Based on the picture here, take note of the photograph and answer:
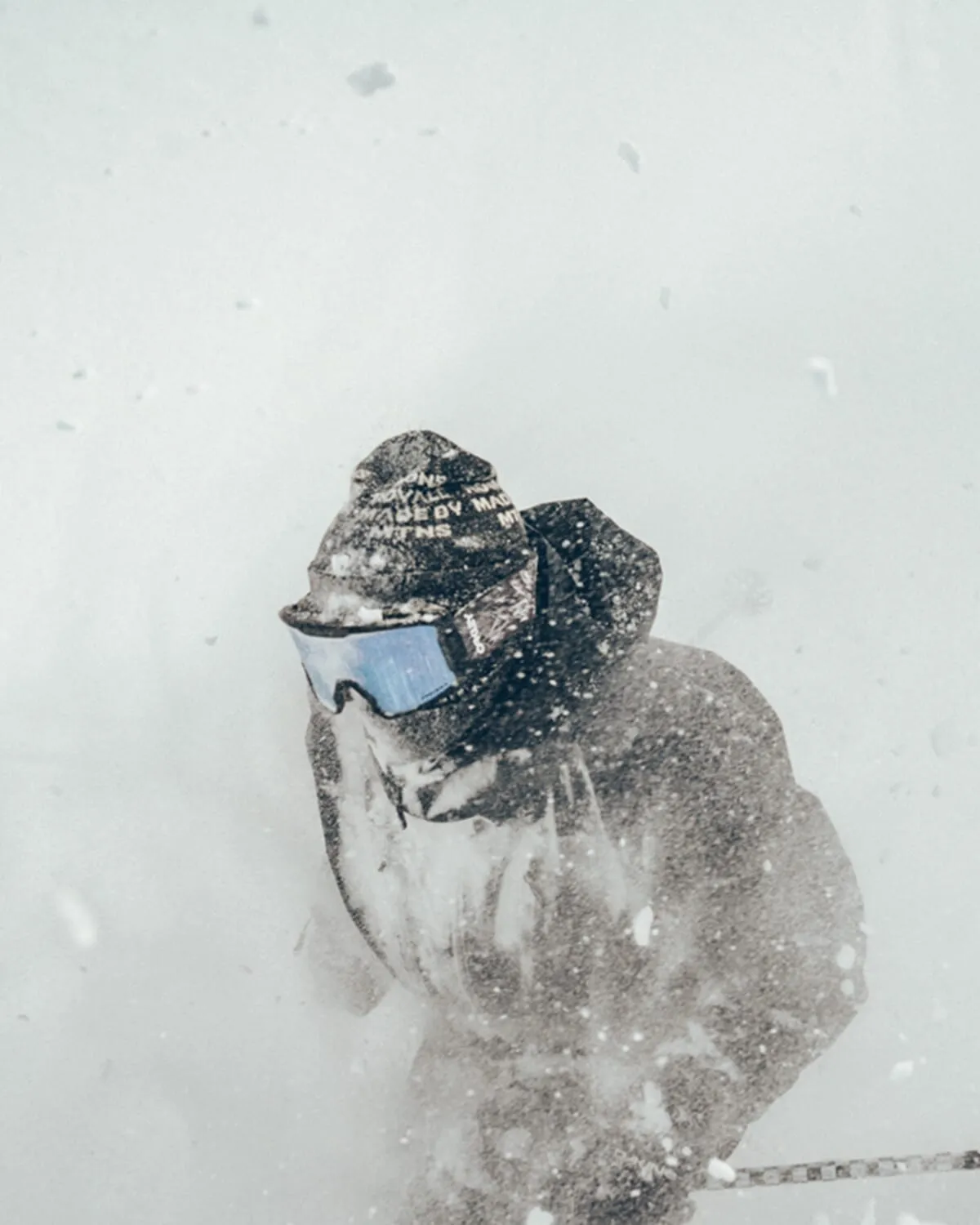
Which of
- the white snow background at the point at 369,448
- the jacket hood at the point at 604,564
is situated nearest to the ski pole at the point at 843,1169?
the white snow background at the point at 369,448

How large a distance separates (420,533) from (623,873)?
1.90 ft

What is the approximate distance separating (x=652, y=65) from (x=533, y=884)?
137cm

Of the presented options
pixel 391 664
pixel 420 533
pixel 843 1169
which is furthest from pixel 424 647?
pixel 843 1169

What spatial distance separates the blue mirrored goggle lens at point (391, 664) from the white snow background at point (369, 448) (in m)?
0.17

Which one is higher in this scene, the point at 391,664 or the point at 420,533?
the point at 420,533

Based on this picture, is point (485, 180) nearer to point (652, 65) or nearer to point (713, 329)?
point (652, 65)

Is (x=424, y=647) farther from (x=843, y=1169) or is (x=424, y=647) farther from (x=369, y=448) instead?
(x=843, y=1169)

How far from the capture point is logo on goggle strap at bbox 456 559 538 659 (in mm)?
1303

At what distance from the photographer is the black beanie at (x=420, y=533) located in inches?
51.7

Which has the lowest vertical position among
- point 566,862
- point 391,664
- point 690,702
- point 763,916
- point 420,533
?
point 763,916

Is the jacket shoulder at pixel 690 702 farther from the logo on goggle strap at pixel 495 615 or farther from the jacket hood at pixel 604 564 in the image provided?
the logo on goggle strap at pixel 495 615

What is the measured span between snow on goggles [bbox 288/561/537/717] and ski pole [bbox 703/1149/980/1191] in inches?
33.4

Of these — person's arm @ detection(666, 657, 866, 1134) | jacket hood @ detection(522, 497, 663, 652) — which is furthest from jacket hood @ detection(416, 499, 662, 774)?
person's arm @ detection(666, 657, 866, 1134)

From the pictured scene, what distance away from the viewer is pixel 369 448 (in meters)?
1.51
